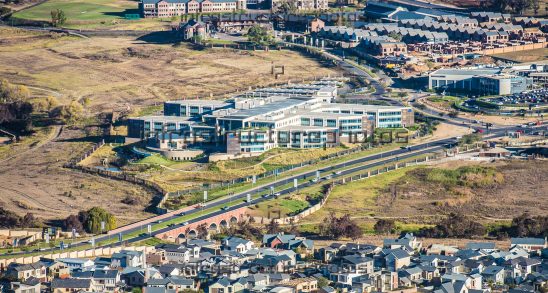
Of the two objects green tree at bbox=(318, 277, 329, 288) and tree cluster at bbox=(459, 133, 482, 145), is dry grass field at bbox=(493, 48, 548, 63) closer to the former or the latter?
tree cluster at bbox=(459, 133, 482, 145)

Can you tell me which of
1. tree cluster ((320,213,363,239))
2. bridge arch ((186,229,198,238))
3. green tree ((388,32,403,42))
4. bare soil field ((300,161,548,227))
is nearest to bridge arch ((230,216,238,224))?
bridge arch ((186,229,198,238))

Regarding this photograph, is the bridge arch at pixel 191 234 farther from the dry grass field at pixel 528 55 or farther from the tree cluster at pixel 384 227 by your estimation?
the dry grass field at pixel 528 55

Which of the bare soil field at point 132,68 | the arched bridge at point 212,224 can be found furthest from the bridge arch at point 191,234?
the bare soil field at point 132,68

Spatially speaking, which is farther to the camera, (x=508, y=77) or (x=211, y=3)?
(x=211, y=3)

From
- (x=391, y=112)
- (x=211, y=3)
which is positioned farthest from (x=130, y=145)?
(x=211, y=3)

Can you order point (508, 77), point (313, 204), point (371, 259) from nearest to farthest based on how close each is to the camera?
point (371, 259)
point (313, 204)
point (508, 77)

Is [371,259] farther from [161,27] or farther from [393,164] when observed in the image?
[161,27]
